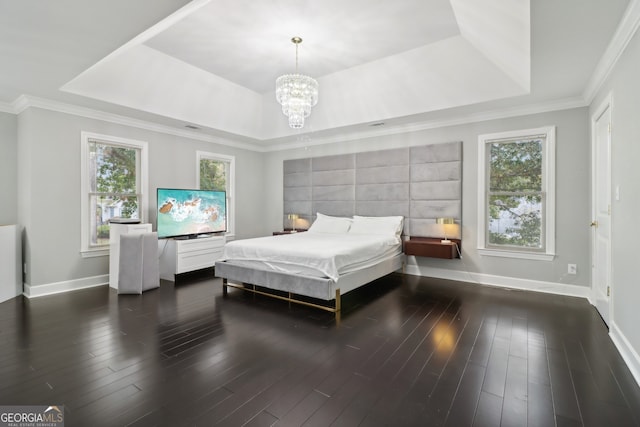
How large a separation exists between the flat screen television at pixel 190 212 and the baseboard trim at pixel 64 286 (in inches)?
39.1

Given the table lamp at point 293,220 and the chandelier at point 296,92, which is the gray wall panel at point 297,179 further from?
the chandelier at point 296,92

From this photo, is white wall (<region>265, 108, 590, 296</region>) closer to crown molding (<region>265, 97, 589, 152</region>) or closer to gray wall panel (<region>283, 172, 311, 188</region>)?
crown molding (<region>265, 97, 589, 152</region>)

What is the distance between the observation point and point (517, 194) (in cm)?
441

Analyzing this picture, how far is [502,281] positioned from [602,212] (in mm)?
1563

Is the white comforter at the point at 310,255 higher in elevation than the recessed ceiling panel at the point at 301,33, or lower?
lower

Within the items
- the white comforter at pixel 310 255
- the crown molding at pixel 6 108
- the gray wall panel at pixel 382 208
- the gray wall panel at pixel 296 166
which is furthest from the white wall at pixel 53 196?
the gray wall panel at pixel 382 208

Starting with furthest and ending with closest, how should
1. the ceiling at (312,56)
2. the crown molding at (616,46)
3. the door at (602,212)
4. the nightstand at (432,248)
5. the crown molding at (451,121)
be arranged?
the nightstand at (432,248), the crown molding at (451,121), the door at (602,212), the ceiling at (312,56), the crown molding at (616,46)

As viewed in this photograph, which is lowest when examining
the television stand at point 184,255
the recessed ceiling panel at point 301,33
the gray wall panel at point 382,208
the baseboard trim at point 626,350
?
the baseboard trim at point 626,350

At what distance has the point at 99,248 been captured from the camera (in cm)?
450

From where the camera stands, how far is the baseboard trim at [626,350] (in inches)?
83.5

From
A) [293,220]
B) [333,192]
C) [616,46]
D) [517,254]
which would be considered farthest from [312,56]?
[517,254]

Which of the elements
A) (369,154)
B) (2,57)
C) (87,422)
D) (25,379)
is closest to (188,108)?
(2,57)

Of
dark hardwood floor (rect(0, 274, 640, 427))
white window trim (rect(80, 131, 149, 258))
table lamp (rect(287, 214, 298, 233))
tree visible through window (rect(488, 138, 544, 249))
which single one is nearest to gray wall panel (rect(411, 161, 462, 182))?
tree visible through window (rect(488, 138, 544, 249))

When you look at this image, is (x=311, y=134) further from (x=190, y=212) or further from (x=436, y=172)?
(x=190, y=212)
